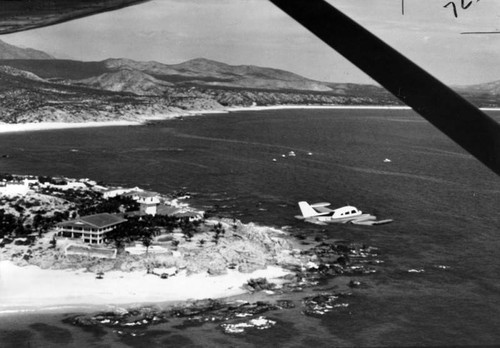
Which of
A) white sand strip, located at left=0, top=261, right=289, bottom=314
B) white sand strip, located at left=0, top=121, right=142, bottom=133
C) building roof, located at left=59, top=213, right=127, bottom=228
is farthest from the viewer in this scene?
white sand strip, located at left=0, top=121, right=142, bottom=133

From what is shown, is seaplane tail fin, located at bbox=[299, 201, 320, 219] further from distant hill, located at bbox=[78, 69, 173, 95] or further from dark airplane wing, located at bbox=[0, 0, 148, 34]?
distant hill, located at bbox=[78, 69, 173, 95]

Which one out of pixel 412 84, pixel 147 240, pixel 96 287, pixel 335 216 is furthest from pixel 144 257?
pixel 412 84

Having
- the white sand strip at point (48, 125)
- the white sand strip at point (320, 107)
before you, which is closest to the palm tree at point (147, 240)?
the white sand strip at point (48, 125)

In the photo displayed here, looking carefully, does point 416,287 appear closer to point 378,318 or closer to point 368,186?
point 378,318

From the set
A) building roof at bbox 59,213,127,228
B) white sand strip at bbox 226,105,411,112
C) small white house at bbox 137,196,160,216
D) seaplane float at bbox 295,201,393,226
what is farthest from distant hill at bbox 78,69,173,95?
building roof at bbox 59,213,127,228

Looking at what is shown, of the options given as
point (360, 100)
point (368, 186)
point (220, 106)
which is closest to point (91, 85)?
point (220, 106)

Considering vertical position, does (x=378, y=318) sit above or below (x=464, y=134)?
below
